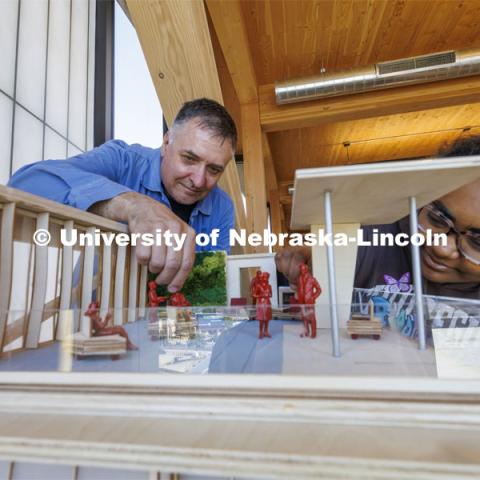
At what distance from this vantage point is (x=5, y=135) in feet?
4.58

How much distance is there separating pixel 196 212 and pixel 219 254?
0.45 meters

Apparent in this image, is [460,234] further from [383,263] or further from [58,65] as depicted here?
[58,65]

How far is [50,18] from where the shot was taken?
1.75m

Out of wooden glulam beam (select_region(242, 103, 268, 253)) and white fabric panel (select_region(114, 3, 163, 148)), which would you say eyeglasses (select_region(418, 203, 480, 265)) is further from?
white fabric panel (select_region(114, 3, 163, 148))

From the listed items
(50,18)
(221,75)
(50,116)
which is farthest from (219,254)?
(221,75)

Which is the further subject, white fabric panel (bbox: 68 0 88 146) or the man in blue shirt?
white fabric panel (bbox: 68 0 88 146)

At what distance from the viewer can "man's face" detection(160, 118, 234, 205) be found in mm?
985

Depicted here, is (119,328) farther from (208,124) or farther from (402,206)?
(208,124)

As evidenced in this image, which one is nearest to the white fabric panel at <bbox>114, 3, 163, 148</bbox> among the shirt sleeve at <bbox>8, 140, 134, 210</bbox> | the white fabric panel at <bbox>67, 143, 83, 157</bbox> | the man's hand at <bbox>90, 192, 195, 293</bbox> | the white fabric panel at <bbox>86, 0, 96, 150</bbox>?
the white fabric panel at <bbox>86, 0, 96, 150</bbox>

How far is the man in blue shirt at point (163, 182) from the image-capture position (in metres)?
0.63

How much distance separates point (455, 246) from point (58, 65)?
213cm

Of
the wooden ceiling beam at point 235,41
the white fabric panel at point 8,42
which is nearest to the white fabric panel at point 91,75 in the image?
the white fabric panel at point 8,42

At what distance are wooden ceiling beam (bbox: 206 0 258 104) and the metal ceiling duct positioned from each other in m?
0.23

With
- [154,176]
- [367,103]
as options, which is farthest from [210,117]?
[367,103]
